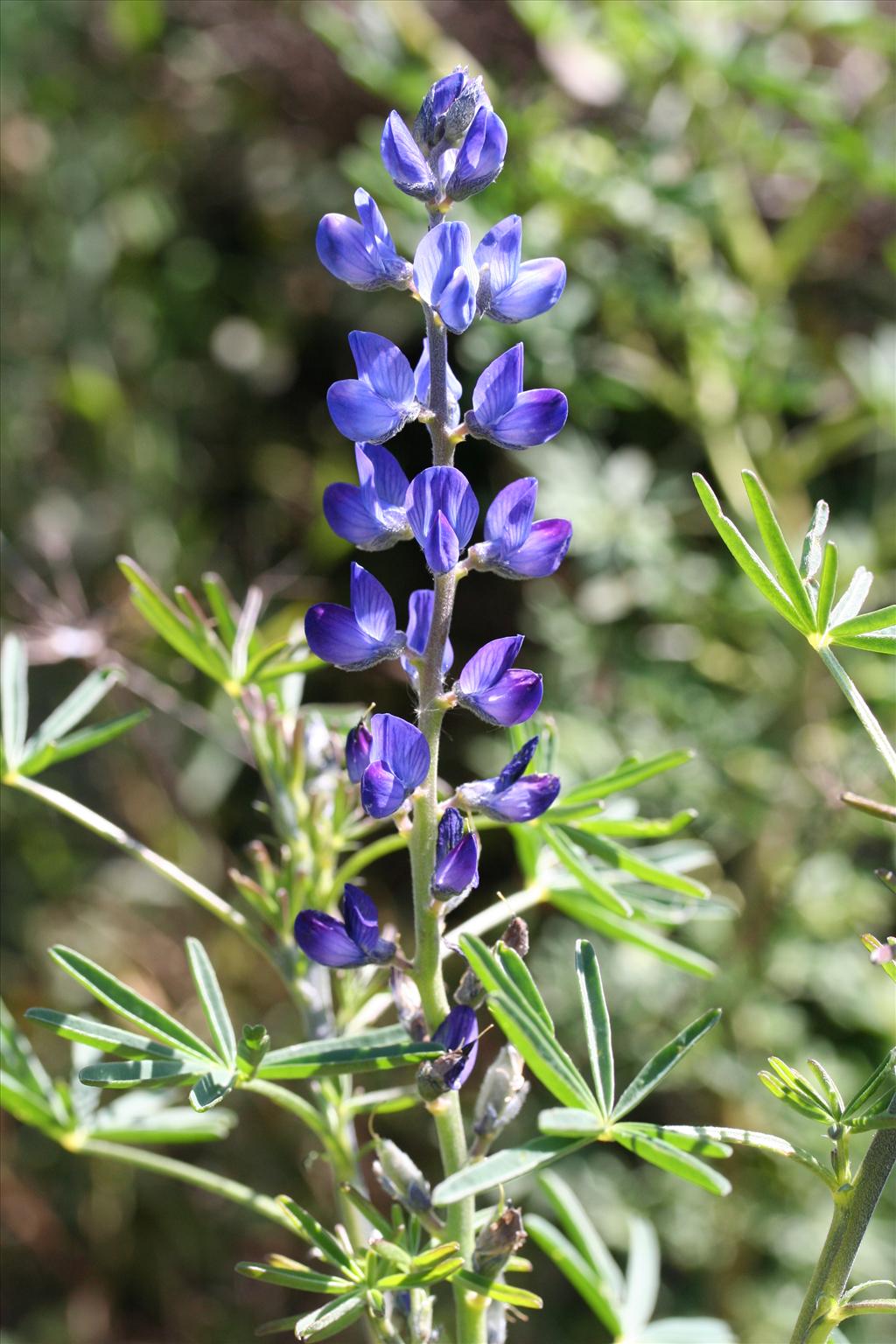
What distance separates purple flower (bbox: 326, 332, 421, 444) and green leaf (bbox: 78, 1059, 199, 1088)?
0.36 metres

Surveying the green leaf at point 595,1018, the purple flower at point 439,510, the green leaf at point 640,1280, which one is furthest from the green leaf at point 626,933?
the purple flower at point 439,510

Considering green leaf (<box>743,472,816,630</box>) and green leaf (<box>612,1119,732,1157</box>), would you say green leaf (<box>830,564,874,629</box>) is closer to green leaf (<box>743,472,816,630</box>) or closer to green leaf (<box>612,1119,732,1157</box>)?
green leaf (<box>743,472,816,630</box>)

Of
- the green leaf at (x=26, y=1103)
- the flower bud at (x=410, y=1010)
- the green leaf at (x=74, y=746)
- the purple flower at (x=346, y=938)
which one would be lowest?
the green leaf at (x=26, y=1103)

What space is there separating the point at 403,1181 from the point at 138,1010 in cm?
19

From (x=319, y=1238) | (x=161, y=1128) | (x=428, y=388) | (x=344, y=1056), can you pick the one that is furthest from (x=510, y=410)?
(x=161, y=1128)

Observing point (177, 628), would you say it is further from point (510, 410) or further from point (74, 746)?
point (510, 410)

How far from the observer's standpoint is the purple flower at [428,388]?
0.64 metres

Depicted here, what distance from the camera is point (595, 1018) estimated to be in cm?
69

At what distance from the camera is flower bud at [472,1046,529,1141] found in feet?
2.21

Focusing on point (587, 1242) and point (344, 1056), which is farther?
point (587, 1242)

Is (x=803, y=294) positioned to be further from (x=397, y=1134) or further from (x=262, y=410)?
(x=397, y=1134)

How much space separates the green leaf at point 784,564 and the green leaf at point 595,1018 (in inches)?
9.2

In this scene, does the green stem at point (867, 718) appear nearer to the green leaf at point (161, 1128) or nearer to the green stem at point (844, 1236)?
the green stem at point (844, 1236)

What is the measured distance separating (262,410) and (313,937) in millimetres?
1715
